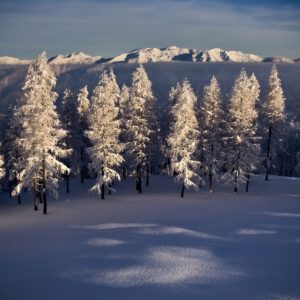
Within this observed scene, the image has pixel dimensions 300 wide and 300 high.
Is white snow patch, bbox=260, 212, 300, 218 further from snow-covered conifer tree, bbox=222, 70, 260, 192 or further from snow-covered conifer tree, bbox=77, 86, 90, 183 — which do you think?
snow-covered conifer tree, bbox=77, 86, 90, 183

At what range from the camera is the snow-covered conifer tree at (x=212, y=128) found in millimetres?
42656

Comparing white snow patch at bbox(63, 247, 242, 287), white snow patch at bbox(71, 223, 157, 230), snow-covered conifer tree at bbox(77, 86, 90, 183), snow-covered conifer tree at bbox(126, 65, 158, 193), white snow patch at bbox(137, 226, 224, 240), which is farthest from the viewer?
snow-covered conifer tree at bbox(77, 86, 90, 183)

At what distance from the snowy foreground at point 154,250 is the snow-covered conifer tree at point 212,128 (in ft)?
21.1

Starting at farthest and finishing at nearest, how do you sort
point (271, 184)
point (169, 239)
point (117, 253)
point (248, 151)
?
point (271, 184) → point (248, 151) → point (169, 239) → point (117, 253)

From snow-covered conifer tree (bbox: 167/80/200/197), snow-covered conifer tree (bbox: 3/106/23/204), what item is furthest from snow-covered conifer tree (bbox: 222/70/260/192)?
snow-covered conifer tree (bbox: 3/106/23/204)

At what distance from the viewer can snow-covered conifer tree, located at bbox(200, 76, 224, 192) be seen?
42656mm

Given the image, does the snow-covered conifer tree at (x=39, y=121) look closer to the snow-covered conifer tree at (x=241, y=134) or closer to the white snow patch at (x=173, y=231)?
the white snow patch at (x=173, y=231)

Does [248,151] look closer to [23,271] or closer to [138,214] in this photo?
[138,214]

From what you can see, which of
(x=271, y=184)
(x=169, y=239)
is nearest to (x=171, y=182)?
(x=271, y=184)

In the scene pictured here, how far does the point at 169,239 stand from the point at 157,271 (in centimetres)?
525

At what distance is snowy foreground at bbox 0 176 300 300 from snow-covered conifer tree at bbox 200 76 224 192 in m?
6.42

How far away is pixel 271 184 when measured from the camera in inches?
1864

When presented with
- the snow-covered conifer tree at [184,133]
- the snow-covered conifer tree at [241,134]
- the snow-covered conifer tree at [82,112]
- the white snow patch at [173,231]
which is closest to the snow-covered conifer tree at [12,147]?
the snow-covered conifer tree at [82,112]

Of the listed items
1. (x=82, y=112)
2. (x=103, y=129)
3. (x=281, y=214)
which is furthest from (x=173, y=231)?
(x=82, y=112)
